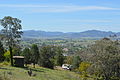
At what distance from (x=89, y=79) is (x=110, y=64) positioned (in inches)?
320

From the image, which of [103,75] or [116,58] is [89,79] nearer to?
[103,75]

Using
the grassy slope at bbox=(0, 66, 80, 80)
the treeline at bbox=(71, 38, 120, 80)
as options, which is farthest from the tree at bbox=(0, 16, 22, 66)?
the treeline at bbox=(71, 38, 120, 80)

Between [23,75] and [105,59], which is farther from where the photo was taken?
[105,59]

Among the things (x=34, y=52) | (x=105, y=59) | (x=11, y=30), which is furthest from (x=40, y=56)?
(x=105, y=59)

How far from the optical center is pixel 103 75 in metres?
44.3

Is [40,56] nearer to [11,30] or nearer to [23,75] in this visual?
[11,30]

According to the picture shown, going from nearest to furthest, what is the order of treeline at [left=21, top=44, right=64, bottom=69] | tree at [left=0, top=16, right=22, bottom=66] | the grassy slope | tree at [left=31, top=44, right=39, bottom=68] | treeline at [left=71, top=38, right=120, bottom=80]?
the grassy slope → treeline at [left=71, top=38, right=120, bottom=80] → tree at [left=0, top=16, right=22, bottom=66] → tree at [left=31, top=44, right=39, bottom=68] → treeline at [left=21, top=44, right=64, bottom=69]

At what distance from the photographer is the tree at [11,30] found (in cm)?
5028

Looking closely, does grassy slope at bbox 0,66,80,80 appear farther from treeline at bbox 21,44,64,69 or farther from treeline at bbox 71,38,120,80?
treeline at bbox 21,44,64,69

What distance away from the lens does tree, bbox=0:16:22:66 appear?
50281 millimetres

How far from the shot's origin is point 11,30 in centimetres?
5081

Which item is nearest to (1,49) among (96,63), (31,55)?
(31,55)

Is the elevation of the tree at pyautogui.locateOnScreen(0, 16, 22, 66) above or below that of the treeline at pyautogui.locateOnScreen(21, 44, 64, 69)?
above

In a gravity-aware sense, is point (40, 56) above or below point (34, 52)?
below
